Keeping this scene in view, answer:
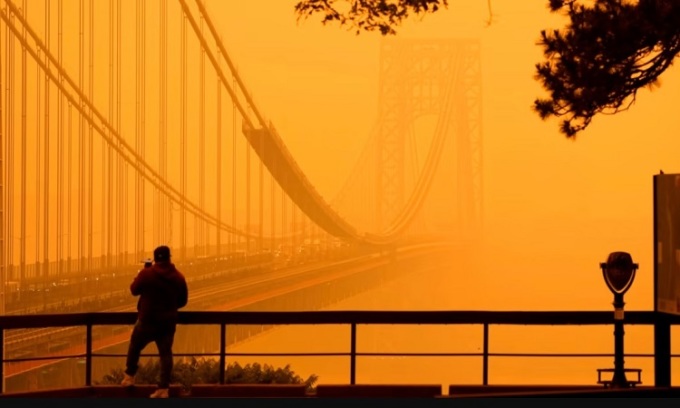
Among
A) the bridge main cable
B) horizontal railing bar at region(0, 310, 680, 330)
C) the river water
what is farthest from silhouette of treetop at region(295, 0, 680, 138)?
the river water

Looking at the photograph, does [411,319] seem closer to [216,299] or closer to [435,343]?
[216,299]

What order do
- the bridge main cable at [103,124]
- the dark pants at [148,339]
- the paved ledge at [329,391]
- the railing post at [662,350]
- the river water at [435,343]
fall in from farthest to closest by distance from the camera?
the river water at [435,343] < the bridge main cable at [103,124] < the railing post at [662,350] < the dark pants at [148,339] < the paved ledge at [329,391]

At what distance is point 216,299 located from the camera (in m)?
32.9

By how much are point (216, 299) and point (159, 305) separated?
73.6 feet

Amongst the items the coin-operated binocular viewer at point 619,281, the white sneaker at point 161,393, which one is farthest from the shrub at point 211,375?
the coin-operated binocular viewer at point 619,281

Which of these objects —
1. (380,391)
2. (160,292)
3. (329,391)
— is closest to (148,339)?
(160,292)

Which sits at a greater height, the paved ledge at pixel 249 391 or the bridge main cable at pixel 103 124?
the bridge main cable at pixel 103 124

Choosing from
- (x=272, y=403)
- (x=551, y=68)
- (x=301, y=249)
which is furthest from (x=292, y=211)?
(x=272, y=403)

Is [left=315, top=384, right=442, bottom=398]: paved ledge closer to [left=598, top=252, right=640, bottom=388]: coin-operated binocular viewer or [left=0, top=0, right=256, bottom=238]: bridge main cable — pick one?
[left=598, top=252, right=640, bottom=388]: coin-operated binocular viewer

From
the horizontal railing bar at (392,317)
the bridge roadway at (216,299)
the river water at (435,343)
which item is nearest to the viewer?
the horizontal railing bar at (392,317)

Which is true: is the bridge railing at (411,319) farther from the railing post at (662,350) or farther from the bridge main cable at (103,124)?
the bridge main cable at (103,124)

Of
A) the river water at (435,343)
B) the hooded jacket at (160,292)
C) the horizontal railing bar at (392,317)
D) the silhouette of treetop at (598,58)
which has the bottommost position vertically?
the river water at (435,343)

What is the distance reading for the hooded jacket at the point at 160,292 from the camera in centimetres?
1052

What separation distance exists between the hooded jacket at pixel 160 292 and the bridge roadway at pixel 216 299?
1060 cm
